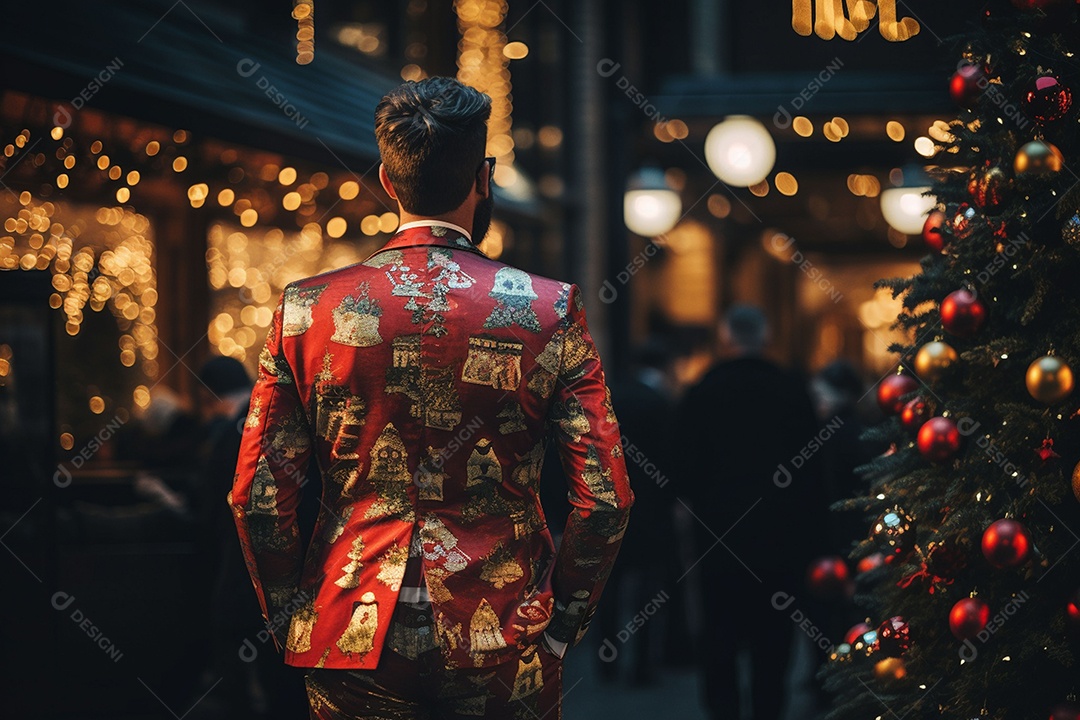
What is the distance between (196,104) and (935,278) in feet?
12.3

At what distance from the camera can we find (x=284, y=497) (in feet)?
8.09

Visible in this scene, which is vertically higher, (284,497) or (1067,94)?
(1067,94)

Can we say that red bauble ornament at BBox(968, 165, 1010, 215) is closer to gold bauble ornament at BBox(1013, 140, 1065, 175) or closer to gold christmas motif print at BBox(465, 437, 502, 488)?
gold bauble ornament at BBox(1013, 140, 1065, 175)

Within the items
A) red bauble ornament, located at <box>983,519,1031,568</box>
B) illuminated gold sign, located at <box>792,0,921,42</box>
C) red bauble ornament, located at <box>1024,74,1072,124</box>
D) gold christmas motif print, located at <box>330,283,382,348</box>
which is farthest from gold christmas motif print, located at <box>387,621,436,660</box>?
illuminated gold sign, located at <box>792,0,921,42</box>

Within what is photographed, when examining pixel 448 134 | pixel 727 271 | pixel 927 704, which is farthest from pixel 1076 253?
pixel 727 271

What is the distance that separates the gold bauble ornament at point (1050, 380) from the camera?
3.10 metres

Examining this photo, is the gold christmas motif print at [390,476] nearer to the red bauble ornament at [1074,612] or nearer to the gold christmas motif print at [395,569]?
the gold christmas motif print at [395,569]

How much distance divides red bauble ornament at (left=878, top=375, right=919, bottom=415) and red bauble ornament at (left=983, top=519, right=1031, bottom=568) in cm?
55

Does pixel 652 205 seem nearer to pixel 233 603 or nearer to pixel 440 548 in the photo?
pixel 233 603

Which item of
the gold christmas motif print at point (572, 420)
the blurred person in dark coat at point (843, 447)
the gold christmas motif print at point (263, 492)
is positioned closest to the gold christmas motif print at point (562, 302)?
the gold christmas motif print at point (572, 420)

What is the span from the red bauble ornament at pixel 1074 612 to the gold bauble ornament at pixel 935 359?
0.67m

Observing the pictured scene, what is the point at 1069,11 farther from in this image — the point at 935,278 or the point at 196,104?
the point at 196,104

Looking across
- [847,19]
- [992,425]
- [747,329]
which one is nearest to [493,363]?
[992,425]

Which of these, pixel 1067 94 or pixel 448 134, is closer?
pixel 448 134
